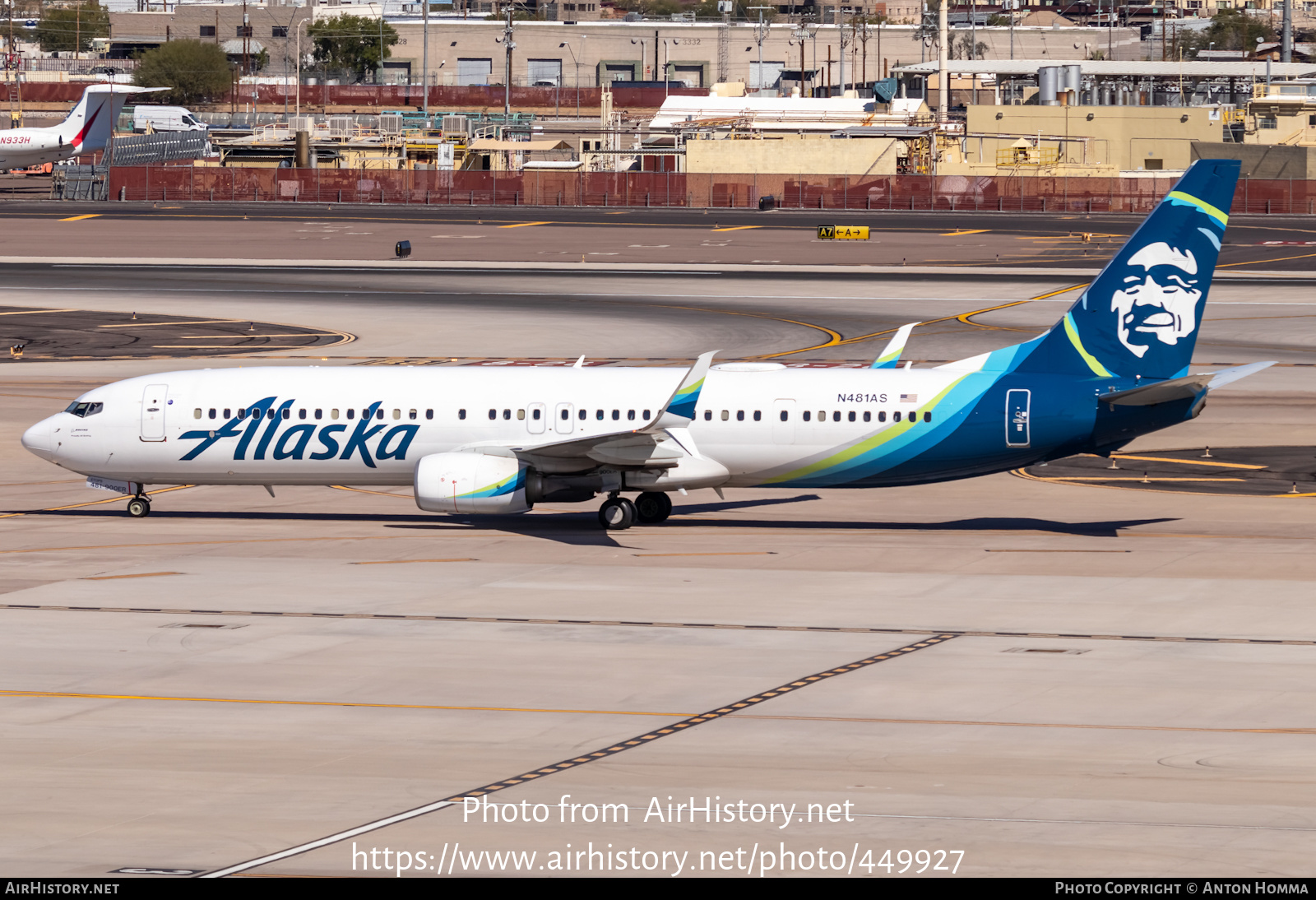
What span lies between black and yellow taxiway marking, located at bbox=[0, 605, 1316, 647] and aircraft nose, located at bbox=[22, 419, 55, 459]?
452 inches

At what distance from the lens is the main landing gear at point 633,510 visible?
4525cm

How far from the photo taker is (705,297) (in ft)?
335

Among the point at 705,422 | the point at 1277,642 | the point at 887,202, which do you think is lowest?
the point at 1277,642

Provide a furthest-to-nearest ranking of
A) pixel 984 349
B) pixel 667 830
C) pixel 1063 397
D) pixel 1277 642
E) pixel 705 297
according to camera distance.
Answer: pixel 705 297 < pixel 984 349 < pixel 1063 397 < pixel 1277 642 < pixel 667 830

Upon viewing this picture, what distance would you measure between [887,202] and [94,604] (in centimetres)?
14577

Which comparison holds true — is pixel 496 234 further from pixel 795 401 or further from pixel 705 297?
pixel 795 401

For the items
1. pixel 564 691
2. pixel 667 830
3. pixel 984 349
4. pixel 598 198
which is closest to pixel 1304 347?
pixel 984 349

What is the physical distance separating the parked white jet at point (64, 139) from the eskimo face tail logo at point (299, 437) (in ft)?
503

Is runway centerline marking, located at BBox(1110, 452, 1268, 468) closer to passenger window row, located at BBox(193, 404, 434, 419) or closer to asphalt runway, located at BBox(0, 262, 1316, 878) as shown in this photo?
asphalt runway, located at BBox(0, 262, 1316, 878)

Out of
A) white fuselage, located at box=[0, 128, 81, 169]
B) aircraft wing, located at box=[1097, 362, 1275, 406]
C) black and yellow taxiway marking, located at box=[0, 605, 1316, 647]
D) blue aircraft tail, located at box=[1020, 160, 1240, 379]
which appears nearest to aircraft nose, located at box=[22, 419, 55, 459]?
black and yellow taxiway marking, located at box=[0, 605, 1316, 647]

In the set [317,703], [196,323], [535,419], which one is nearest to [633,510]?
[535,419]

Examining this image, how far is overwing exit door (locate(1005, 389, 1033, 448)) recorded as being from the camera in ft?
141

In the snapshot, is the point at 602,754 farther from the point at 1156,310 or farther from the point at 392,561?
the point at 1156,310

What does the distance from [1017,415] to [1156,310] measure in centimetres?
463
